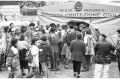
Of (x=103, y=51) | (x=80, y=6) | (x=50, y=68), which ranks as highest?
(x=80, y=6)

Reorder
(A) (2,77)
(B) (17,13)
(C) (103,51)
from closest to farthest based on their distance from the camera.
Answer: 1. (C) (103,51)
2. (A) (2,77)
3. (B) (17,13)

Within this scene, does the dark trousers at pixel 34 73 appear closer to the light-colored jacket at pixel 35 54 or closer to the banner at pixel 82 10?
the light-colored jacket at pixel 35 54

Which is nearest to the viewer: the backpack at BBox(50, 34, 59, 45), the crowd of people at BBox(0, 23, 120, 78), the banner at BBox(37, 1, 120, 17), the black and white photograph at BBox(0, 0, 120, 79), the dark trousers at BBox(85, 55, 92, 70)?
the crowd of people at BBox(0, 23, 120, 78)

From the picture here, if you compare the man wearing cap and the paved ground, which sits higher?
the man wearing cap

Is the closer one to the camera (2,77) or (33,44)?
(33,44)

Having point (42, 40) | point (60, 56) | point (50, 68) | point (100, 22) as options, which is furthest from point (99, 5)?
point (42, 40)

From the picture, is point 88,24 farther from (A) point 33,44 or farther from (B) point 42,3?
(B) point 42,3

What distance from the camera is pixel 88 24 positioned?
43.4ft

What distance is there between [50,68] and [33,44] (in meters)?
2.55

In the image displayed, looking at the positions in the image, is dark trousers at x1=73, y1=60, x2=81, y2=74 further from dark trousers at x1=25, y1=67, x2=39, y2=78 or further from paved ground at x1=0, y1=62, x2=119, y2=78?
dark trousers at x1=25, y1=67, x2=39, y2=78

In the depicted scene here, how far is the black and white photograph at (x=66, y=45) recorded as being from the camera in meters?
8.44

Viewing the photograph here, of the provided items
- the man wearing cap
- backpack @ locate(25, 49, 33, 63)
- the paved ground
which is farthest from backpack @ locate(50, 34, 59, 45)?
the man wearing cap

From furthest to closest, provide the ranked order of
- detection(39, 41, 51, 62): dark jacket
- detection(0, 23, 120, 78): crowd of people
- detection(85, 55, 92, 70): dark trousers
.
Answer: detection(85, 55, 92, 70): dark trousers, detection(39, 41, 51, 62): dark jacket, detection(0, 23, 120, 78): crowd of people

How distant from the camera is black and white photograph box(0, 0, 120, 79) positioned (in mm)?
8438
